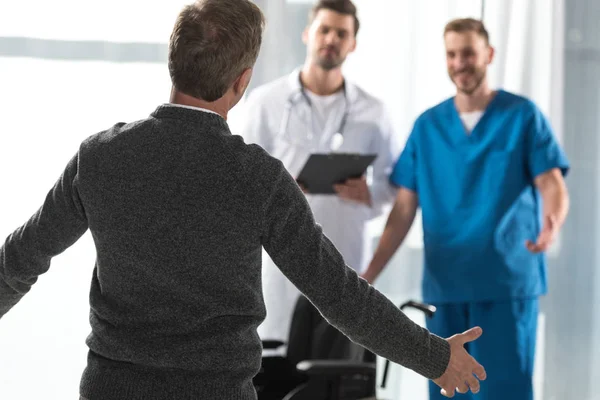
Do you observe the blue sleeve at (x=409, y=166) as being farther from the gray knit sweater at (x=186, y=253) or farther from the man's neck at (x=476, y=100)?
the gray knit sweater at (x=186, y=253)

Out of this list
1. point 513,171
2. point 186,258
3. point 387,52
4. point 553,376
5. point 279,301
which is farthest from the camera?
point 553,376

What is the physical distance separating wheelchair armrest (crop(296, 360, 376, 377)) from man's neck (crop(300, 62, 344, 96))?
3.70ft

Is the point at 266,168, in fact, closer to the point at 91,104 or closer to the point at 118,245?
the point at 118,245

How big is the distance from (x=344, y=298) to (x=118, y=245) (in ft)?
0.98

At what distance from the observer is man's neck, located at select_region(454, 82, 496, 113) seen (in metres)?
2.82

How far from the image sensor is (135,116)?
3.02 meters

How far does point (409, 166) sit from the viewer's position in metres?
2.86

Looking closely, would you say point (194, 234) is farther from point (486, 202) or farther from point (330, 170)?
point (486, 202)

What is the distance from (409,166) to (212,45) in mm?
1812

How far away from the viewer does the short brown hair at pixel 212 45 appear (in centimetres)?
111

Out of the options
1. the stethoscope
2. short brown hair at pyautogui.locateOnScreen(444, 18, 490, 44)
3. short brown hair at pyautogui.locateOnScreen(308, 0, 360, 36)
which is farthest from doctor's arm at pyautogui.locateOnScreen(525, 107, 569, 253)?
short brown hair at pyautogui.locateOnScreen(308, 0, 360, 36)

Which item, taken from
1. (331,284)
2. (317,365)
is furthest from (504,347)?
(331,284)

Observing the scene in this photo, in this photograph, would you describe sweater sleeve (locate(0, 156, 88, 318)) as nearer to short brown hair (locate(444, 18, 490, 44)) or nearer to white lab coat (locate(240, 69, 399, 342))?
white lab coat (locate(240, 69, 399, 342))

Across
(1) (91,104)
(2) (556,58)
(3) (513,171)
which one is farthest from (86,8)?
(2) (556,58)
